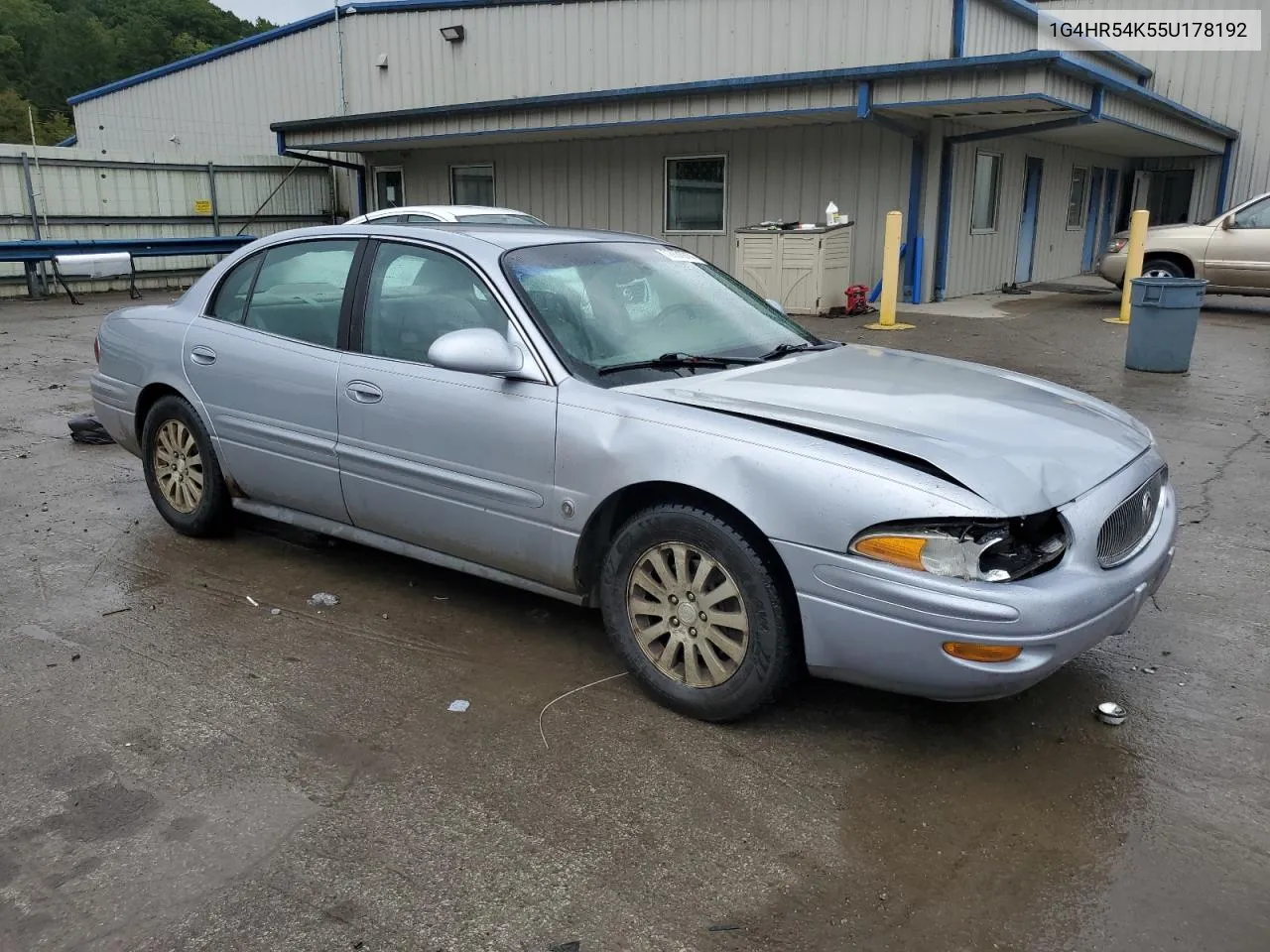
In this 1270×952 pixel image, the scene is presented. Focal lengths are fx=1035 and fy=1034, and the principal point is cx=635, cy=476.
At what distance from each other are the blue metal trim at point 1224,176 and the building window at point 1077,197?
2866 mm

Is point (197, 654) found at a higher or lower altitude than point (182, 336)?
lower

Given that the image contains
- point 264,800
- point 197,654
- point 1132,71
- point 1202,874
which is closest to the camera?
point 1202,874

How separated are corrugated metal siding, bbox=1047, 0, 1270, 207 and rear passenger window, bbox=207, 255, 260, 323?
22.9m

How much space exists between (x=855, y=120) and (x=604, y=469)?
12998 millimetres

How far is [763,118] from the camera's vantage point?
14.0 m

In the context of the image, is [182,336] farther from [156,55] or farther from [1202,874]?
[156,55]

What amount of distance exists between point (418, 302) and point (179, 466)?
1801 mm

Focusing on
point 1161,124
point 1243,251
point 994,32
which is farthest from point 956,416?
point 1161,124

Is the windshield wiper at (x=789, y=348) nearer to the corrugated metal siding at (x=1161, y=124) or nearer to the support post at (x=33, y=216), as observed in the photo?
the corrugated metal siding at (x=1161, y=124)

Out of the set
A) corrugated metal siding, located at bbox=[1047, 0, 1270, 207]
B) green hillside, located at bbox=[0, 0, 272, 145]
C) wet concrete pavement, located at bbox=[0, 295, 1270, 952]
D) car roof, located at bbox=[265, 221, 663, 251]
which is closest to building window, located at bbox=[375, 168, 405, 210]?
corrugated metal siding, located at bbox=[1047, 0, 1270, 207]

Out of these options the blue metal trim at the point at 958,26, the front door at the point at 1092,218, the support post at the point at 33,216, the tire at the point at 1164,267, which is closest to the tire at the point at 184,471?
the blue metal trim at the point at 958,26

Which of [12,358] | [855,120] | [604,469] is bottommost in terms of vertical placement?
[12,358]

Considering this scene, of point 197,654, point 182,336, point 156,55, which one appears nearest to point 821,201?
point 182,336

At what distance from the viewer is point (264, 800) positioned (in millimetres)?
3010
